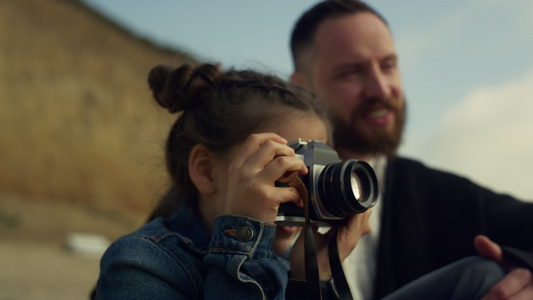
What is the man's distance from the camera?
217 centimetres

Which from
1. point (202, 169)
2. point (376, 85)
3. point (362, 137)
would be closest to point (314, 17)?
point (376, 85)

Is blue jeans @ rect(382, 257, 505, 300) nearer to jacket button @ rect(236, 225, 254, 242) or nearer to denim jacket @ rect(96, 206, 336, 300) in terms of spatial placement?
denim jacket @ rect(96, 206, 336, 300)

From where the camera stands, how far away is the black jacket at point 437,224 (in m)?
2.10

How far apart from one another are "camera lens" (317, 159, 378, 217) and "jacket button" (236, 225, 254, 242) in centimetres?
22

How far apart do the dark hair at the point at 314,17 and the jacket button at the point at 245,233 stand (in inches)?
71.2

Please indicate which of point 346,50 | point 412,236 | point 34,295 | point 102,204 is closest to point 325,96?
point 346,50

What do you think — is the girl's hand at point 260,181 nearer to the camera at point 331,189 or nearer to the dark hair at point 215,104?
the camera at point 331,189

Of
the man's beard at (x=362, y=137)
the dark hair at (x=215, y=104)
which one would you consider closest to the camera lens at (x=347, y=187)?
the dark hair at (x=215, y=104)

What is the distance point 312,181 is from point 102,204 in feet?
37.9

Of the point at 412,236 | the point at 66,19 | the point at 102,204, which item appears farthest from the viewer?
the point at 66,19

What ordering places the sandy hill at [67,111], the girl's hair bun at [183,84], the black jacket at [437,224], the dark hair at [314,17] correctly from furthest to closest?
the sandy hill at [67,111], the dark hair at [314,17], the black jacket at [437,224], the girl's hair bun at [183,84]

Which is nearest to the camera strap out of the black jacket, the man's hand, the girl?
the girl

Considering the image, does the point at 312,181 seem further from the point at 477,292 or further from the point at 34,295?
the point at 34,295

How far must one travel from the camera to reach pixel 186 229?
1.51m
